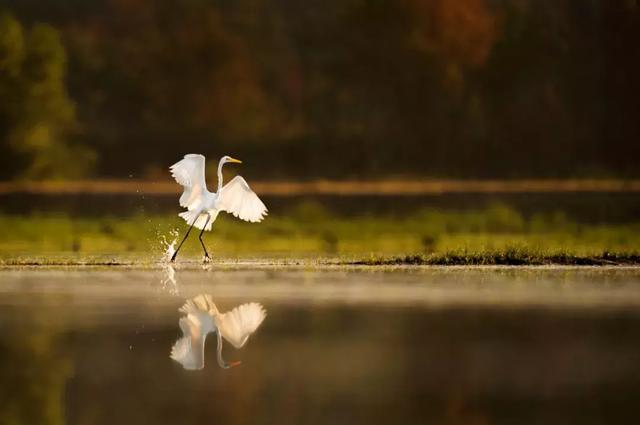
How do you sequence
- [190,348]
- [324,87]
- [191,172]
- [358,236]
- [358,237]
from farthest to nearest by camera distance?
[324,87] → [358,236] → [358,237] → [191,172] → [190,348]

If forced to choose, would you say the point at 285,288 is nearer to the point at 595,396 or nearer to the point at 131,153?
the point at 595,396

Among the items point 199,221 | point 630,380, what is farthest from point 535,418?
point 199,221

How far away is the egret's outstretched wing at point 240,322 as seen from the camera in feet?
38.4

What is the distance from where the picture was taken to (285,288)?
1661 centimetres

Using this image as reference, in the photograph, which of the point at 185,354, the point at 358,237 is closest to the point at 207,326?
the point at 185,354

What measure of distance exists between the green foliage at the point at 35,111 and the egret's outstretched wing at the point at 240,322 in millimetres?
24175

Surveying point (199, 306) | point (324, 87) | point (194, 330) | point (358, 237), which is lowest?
point (194, 330)

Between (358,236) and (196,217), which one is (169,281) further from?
(358,236)

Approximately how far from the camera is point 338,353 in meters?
11.0

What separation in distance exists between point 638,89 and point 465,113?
206 inches

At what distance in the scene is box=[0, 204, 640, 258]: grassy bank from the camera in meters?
20.6

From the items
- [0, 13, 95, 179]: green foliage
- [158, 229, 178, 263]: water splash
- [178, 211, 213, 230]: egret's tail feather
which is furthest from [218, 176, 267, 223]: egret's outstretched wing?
[0, 13, 95, 179]: green foliage

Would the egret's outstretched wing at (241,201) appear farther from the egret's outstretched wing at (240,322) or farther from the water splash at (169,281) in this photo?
the egret's outstretched wing at (240,322)

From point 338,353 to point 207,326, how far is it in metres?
1.68
